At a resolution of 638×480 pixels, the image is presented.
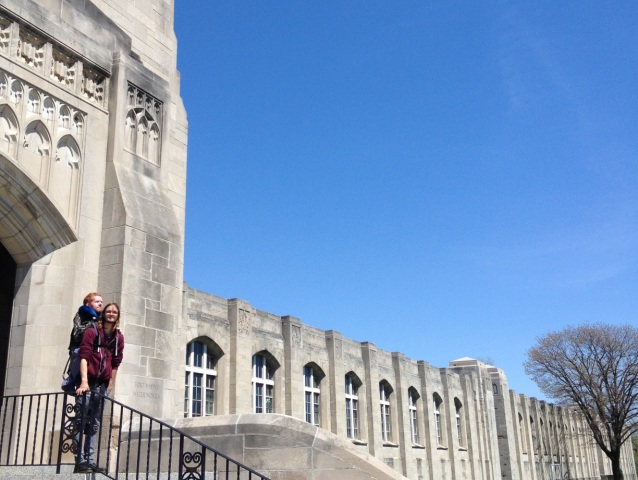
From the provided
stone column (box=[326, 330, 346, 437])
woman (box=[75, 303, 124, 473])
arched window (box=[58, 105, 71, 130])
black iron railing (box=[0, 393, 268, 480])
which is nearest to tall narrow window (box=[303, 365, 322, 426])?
stone column (box=[326, 330, 346, 437])

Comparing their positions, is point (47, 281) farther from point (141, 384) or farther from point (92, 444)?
point (92, 444)

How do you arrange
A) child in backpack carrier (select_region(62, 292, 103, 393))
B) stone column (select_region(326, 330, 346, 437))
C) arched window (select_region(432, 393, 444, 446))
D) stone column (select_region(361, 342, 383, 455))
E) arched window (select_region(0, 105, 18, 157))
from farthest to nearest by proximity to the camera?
arched window (select_region(432, 393, 444, 446)), stone column (select_region(361, 342, 383, 455)), stone column (select_region(326, 330, 346, 437)), arched window (select_region(0, 105, 18, 157)), child in backpack carrier (select_region(62, 292, 103, 393))

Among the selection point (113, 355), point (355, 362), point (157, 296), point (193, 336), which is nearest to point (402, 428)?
point (355, 362)

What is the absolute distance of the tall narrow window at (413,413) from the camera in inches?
1504

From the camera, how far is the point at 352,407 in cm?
3294

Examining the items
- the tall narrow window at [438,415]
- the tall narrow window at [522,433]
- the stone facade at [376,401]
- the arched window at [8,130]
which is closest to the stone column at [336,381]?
the stone facade at [376,401]

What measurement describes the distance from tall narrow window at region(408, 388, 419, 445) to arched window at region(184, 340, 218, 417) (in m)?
16.6

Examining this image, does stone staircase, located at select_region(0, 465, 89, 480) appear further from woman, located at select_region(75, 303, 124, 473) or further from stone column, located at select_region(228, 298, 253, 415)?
stone column, located at select_region(228, 298, 253, 415)

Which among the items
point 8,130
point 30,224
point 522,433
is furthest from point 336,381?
point 522,433

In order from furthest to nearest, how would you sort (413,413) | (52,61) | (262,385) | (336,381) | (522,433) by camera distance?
(522,433)
(413,413)
(336,381)
(262,385)
(52,61)

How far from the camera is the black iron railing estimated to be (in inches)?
304

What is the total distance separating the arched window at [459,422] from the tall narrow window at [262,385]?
19620 mm

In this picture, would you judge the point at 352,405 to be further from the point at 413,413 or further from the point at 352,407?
the point at 413,413

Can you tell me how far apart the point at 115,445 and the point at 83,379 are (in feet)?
6.12
